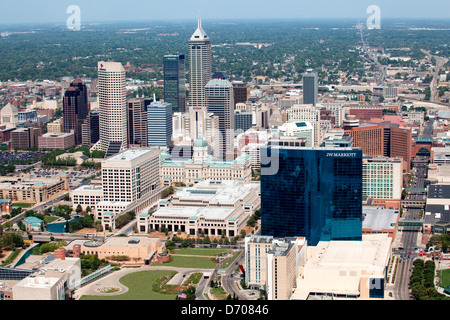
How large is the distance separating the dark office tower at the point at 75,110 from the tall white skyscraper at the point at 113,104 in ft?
7.42

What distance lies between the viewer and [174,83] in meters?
25.6

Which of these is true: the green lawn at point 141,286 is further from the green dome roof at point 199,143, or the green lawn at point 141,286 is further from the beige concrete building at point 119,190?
the green dome roof at point 199,143

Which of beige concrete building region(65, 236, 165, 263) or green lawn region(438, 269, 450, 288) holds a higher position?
beige concrete building region(65, 236, 165, 263)

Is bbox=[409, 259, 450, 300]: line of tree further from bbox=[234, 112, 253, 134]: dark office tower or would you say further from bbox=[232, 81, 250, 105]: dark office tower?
bbox=[232, 81, 250, 105]: dark office tower

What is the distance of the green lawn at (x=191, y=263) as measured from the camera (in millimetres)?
12719

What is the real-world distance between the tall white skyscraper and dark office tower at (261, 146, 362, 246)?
11.3 m

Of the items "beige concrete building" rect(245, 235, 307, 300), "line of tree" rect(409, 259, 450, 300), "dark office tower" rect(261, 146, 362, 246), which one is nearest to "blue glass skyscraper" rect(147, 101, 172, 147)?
"dark office tower" rect(261, 146, 362, 246)

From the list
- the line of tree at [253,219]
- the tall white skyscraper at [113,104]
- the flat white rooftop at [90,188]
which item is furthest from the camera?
the tall white skyscraper at [113,104]

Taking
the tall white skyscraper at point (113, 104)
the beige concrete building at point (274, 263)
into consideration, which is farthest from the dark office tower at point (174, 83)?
the beige concrete building at point (274, 263)

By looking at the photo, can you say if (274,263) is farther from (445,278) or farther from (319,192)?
(445,278)

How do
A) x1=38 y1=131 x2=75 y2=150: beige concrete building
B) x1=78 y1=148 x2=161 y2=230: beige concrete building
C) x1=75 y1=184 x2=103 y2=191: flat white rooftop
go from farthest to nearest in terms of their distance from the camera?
x1=38 y1=131 x2=75 y2=150: beige concrete building, x1=75 y1=184 x2=103 y2=191: flat white rooftop, x1=78 y1=148 x2=161 y2=230: beige concrete building

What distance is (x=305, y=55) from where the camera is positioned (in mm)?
46875

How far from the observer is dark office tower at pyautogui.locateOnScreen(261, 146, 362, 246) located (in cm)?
1247

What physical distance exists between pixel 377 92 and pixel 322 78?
6.12m
